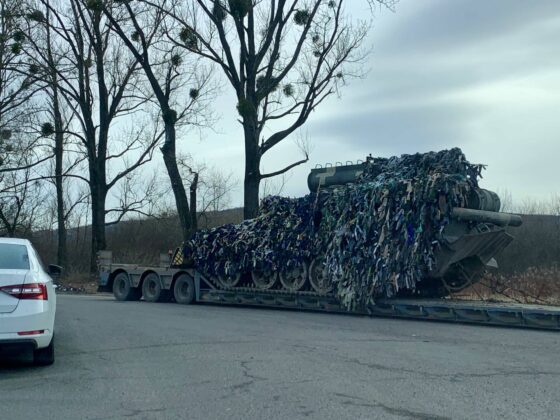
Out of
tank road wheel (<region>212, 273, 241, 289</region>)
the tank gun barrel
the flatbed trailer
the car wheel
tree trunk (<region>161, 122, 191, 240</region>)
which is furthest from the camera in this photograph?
tree trunk (<region>161, 122, 191, 240</region>)

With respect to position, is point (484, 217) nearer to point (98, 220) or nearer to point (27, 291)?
point (27, 291)

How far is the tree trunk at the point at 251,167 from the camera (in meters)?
26.5

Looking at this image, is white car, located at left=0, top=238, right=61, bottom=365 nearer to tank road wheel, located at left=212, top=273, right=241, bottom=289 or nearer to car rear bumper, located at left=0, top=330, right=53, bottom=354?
car rear bumper, located at left=0, top=330, right=53, bottom=354

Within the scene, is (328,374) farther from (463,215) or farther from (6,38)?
A: (6,38)

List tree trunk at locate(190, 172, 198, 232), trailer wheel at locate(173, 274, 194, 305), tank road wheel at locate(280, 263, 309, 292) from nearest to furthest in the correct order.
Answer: tank road wheel at locate(280, 263, 309, 292) < trailer wheel at locate(173, 274, 194, 305) < tree trunk at locate(190, 172, 198, 232)

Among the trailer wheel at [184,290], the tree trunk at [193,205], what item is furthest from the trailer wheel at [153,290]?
the tree trunk at [193,205]

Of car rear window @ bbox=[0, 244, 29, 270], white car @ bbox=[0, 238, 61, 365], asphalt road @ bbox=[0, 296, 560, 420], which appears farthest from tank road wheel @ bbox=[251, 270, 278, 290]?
white car @ bbox=[0, 238, 61, 365]

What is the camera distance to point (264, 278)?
18.8 m

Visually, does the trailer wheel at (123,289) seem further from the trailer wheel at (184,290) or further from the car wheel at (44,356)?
the car wheel at (44,356)

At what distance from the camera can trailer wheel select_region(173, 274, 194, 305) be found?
20.6 metres

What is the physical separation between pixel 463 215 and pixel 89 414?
31.5 feet

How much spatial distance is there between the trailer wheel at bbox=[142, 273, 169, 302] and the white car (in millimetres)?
12228

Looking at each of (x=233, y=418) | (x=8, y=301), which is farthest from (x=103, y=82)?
(x=233, y=418)

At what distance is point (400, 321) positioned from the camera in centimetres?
1505
